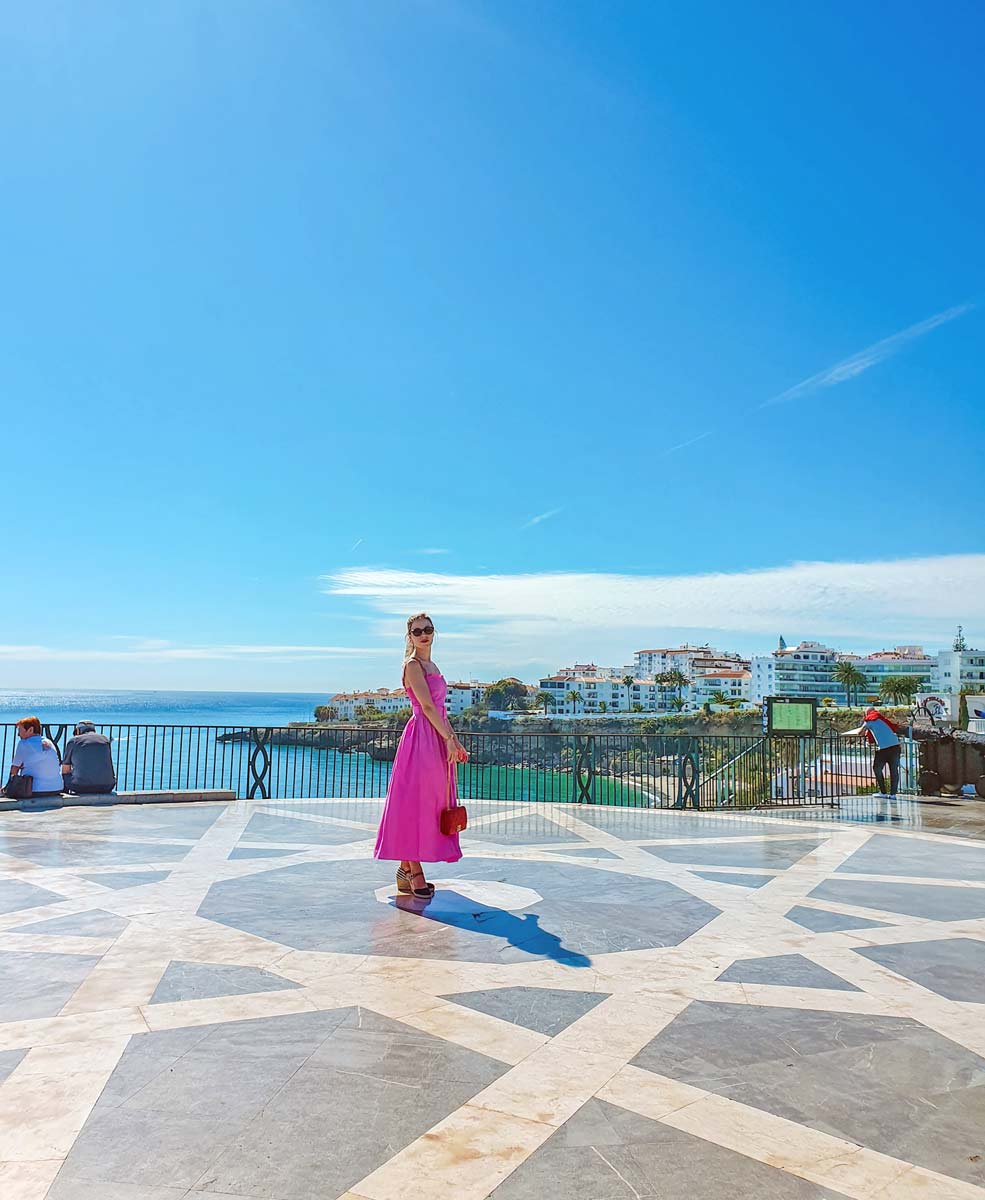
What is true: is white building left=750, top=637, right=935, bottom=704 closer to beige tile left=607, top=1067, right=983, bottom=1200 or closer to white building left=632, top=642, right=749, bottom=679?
white building left=632, top=642, right=749, bottom=679

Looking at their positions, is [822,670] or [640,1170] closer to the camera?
[640,1170]

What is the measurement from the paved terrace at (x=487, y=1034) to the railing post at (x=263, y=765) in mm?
5458

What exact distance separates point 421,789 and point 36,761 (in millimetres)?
6584

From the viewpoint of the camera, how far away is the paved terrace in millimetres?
2324

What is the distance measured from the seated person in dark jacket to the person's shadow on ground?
6.38m

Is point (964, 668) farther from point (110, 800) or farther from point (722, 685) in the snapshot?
point (110, 800)

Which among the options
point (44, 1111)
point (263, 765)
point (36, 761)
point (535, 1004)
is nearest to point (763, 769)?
point (263, 765)

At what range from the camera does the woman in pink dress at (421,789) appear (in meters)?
5.42

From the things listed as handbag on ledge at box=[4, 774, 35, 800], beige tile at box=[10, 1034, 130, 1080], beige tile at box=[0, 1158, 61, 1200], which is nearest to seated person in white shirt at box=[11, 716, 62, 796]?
handbag on ledge at box=[4, 774, 35, 800]

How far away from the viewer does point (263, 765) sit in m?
12.3

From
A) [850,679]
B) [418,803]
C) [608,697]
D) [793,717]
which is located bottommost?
[608,697]

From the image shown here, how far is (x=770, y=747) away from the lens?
13719mm

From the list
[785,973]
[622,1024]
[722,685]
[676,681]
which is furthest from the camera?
[722,685]

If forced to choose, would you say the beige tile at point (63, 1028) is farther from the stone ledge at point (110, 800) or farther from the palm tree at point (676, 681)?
the palm tree at point (676, 681)
